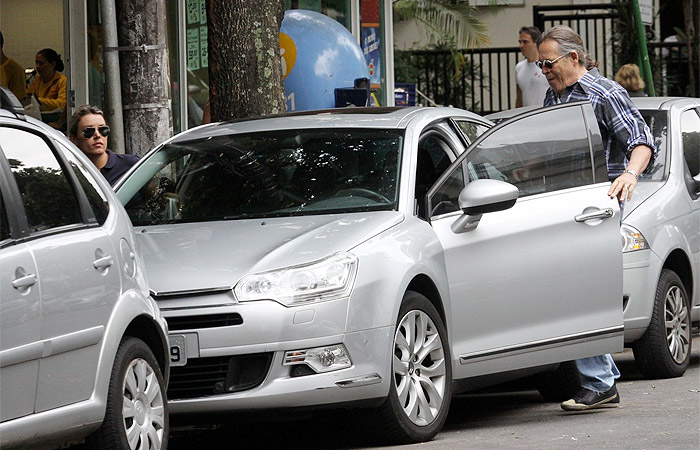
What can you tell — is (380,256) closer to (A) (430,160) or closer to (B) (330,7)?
(A) (430,160)

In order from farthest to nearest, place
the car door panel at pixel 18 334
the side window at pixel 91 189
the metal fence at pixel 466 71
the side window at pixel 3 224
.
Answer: the metal fence at pixel 466 71, the side window at pixel 91 189, the side window at pixel 3 224, the car door panel at pixel 18 334

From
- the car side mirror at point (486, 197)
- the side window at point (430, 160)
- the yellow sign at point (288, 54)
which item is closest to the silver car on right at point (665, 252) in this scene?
the side window at point (430, 160)

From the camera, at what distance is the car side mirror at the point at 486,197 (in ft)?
23.5

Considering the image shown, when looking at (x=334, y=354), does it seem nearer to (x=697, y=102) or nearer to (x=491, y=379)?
(x=491, y=379)

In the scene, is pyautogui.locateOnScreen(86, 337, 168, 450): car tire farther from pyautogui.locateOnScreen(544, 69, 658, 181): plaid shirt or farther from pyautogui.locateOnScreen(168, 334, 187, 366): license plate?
pyautogui.locateOnScreen(544, 69, 658, 181): plaid shirt

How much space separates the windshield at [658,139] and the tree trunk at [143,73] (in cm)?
320

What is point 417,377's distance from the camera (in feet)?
22.8

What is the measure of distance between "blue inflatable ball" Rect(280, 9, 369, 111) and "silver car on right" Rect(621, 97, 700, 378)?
438 cm

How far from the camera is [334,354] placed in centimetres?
648

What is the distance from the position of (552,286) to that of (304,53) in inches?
270

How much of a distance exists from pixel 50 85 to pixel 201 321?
7200 mm

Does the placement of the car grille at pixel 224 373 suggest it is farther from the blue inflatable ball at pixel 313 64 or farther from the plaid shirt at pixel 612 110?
the blue inflatable ball at pixel 313 64

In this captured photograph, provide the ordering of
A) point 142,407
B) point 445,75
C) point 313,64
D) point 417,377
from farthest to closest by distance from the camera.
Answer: point 445,75, point 313,64, point 417,377, point 142,407

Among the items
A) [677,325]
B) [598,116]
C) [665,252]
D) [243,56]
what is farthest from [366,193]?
[243,56]
